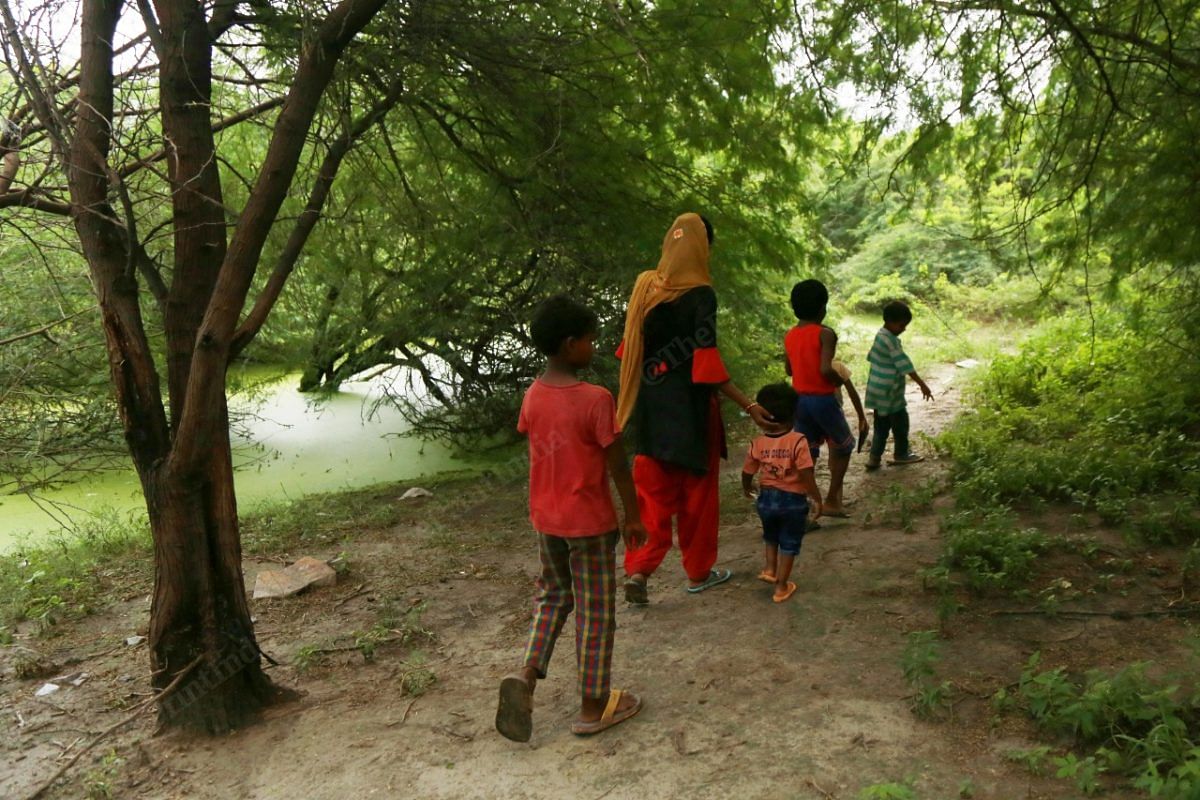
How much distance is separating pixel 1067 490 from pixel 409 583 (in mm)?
4361

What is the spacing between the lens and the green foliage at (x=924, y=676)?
303 centimetres

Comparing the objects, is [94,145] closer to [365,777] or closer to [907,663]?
[365,777]

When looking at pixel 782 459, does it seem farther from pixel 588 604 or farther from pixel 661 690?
pixel 588 604

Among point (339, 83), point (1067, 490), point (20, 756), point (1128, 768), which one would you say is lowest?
point (20, 756)

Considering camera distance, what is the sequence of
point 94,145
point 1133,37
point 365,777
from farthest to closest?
1. point 1133,37
2. point 94,145
3. point 365,777

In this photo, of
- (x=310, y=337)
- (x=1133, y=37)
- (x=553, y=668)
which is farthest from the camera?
(x=310, y=337)

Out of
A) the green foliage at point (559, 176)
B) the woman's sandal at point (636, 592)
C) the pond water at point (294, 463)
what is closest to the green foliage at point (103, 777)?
the woman's sandal at point (636, 592)

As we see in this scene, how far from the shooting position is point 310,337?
947 centimetres

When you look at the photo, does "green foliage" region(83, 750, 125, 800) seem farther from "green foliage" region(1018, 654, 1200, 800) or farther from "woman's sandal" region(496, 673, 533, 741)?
"green foliage" region(1018, 654, 1200, 800)

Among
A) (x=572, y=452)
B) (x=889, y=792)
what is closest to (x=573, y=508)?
(x=572, y=452)

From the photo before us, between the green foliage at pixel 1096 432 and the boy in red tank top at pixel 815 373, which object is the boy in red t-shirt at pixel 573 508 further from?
the green foliage at pixel 1096 432

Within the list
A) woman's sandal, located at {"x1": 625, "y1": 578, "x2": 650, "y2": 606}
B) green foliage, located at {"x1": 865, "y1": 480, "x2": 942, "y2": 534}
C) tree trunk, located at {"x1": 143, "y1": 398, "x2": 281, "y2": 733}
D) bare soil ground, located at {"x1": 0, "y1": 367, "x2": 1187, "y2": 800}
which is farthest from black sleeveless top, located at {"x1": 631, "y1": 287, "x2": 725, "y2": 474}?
tree trunk, located at {"x1": 143, "y1": 398, "x2": 281, "y2": 733}

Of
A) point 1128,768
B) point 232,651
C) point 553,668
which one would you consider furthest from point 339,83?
point 1128,768

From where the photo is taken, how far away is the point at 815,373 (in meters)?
5.17
